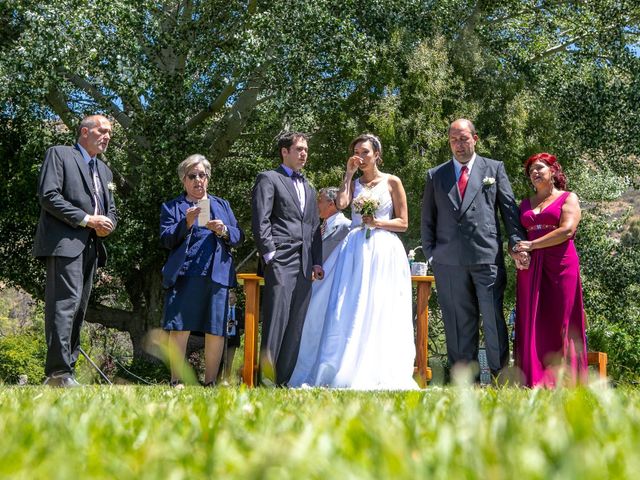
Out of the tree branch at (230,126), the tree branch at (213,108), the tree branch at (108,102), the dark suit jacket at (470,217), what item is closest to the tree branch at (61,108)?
the tree branch at (108,102)

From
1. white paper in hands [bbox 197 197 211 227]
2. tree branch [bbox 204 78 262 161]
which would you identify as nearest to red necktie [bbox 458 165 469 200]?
white paper in hands [bbox 197 197 211 227]

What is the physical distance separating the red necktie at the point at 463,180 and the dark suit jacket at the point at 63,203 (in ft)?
8.89

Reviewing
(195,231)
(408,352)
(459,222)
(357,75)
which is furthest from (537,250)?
(357,75)

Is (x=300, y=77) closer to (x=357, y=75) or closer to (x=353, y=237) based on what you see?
(x=357, y=75)

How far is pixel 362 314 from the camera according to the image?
6.86 metres

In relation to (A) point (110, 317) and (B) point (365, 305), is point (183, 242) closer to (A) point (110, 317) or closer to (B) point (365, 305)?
(B) point (365, 305)

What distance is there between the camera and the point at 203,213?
21.2 feet

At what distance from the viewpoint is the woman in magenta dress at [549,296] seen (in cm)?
610

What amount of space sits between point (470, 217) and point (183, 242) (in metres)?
2.25

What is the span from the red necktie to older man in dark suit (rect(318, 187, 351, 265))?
5.18 feet

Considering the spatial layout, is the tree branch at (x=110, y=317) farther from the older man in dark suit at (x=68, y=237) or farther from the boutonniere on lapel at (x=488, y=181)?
the boutonniere on lapel at (x=488, y=181)

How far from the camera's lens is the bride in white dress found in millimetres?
6727

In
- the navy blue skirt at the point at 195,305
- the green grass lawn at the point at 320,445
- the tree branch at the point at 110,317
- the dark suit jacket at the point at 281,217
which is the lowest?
the tree branch at the point at 110,317

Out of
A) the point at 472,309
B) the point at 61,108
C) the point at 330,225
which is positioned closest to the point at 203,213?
the point at 330,225
